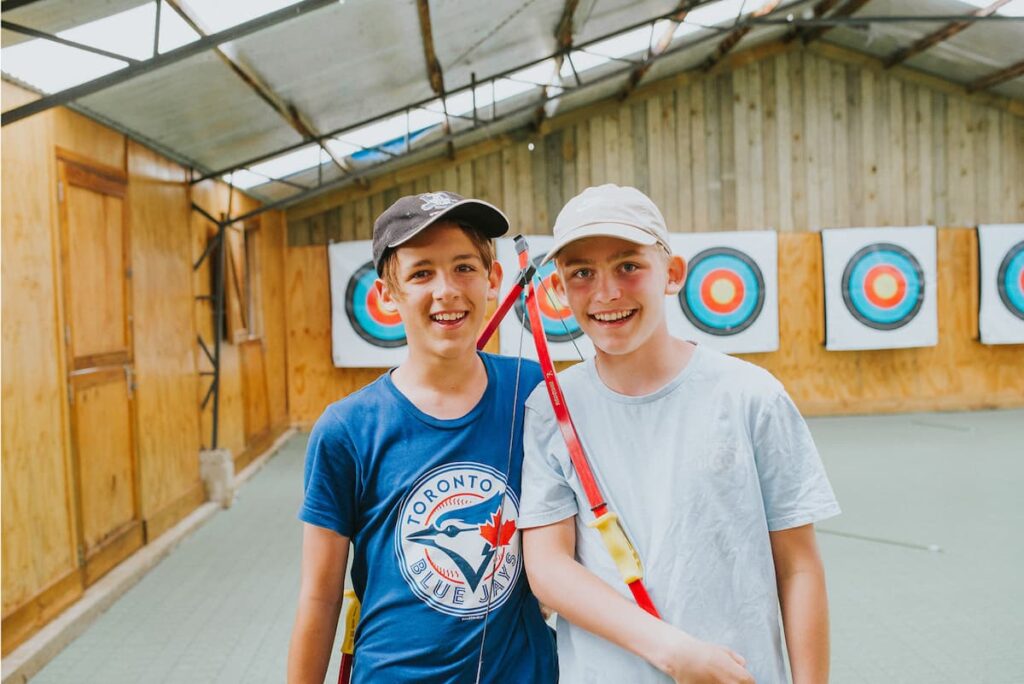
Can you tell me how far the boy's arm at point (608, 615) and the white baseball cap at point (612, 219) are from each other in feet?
0.97

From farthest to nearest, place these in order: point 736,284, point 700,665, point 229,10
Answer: point 736,284 < point 229,10 < point 700,665

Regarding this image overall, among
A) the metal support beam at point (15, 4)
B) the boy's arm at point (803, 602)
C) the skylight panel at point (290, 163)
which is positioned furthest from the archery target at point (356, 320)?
the boy's arm at point (803, 602)

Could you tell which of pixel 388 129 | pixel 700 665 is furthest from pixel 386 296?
pixel 388 129

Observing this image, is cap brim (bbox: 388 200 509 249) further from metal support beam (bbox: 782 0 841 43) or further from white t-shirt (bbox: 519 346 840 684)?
metal support beam (bbox: 782 0 841 43)

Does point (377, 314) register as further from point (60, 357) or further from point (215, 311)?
point (60, 357)

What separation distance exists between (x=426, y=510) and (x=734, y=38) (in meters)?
5.32

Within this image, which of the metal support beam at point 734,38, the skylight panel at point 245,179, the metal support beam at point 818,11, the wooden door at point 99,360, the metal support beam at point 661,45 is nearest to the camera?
the wooden door at point 99,360

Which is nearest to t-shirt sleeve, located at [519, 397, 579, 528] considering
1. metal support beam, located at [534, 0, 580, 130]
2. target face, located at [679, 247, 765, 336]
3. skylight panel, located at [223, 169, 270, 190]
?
metal support beam, located at [534, 0, 580, 130]

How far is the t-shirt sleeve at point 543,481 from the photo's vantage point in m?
0.81

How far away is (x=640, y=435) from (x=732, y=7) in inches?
176

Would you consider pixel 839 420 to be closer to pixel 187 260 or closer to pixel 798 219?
pixel 798 219

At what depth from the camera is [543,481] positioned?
0.82m

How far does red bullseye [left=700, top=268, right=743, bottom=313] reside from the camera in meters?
6.14

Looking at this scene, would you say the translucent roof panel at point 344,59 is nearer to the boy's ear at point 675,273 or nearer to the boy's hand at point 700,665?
the boy's ear at point 675,273
